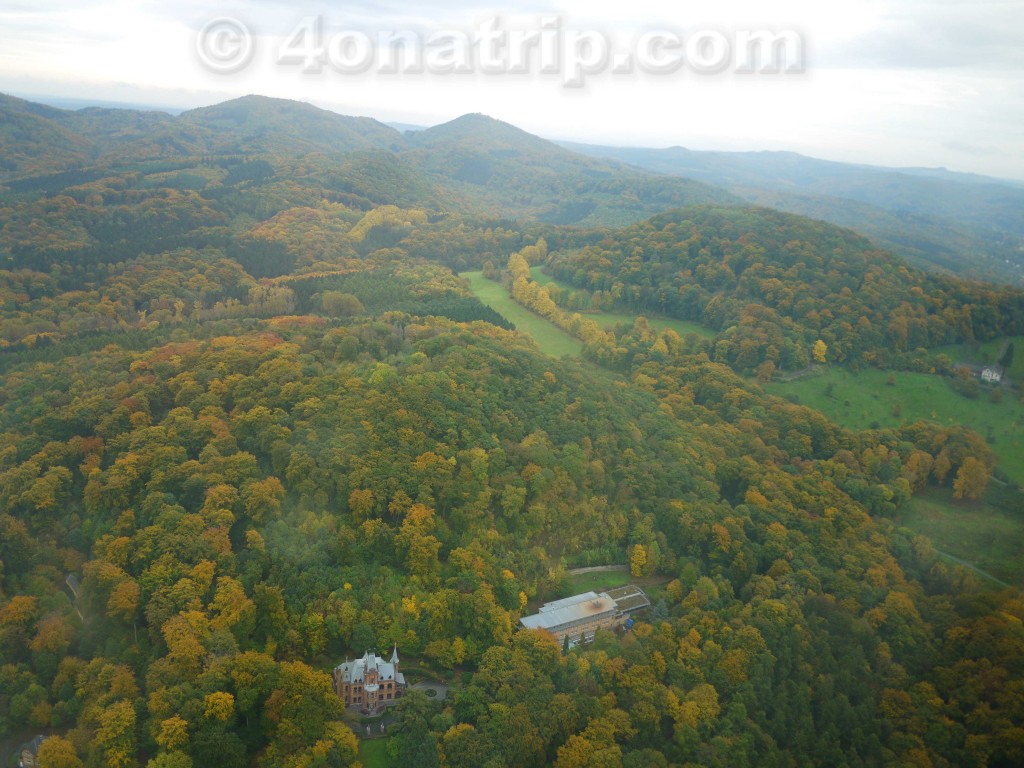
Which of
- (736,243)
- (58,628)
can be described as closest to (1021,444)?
(736,243)

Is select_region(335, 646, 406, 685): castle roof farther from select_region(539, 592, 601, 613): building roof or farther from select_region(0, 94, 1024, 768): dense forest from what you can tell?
select_region(539, 592, 601, 613): building roof

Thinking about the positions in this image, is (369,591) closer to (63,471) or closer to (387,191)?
(63,471)

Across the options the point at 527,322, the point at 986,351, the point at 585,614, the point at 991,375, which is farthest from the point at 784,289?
the point at 585,614

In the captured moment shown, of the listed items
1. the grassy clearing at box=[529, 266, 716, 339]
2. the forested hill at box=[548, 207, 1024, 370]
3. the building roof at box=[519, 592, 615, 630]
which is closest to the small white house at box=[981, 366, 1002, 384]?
the forested hill at box=[548, 207, 1024, 370]

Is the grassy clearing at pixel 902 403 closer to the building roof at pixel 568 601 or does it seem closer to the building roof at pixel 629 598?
the building roof at pixel 629 598

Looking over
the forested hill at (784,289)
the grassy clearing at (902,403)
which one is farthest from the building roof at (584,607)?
the forested hill at (784,289)

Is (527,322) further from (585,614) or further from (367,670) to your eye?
(367,670)

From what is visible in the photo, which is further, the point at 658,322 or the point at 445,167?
the point at 445,167
